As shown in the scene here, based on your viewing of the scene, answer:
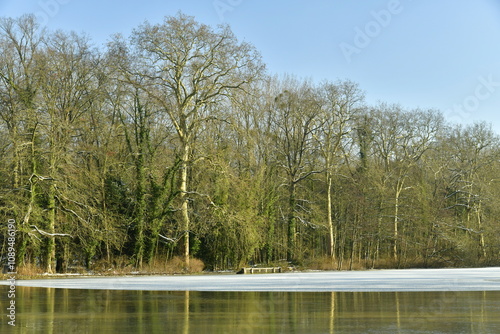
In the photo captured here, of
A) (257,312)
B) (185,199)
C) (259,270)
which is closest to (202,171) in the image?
(185,199)

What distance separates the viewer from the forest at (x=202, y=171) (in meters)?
36.5

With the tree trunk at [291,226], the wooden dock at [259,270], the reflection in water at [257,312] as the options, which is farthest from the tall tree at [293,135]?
the reflection in water at [257,312]

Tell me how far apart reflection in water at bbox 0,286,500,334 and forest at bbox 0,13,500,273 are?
1720 centimetres

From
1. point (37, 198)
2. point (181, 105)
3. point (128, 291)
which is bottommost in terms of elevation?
point (128, 291)

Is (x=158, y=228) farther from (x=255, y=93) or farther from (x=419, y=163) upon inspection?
(x=419, y=163)

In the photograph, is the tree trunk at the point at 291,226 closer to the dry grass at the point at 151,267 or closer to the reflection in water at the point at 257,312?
the dry grass at the point at 151,267

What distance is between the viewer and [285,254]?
47.8m

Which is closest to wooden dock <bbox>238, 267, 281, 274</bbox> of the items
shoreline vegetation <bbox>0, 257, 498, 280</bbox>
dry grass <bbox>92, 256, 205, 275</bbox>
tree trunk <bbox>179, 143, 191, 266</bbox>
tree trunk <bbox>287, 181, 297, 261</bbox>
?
shoreline vegetation <bbox>0, 257, 498, 280</bbox>

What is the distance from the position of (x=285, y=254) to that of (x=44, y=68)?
2286 cm

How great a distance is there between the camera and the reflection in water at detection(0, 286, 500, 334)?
468 inches

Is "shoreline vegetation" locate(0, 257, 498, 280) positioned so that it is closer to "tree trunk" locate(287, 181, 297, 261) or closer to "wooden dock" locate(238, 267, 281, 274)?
"wooden dock" locate(238, 267, 281, 274)

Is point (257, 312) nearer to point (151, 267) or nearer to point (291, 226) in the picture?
point (151, 267)

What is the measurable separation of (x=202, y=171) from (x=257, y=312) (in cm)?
2875

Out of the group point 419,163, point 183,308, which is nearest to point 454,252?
point 419,163
